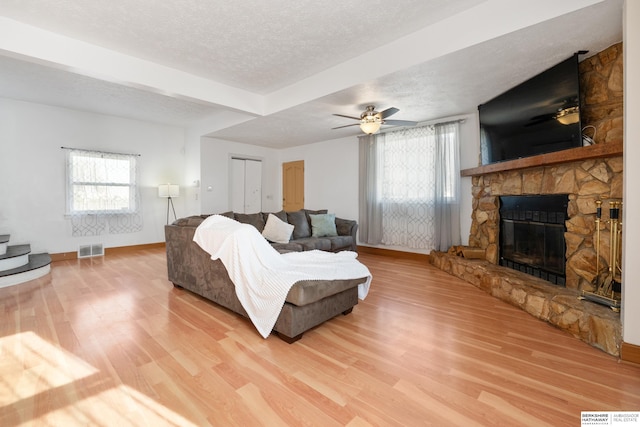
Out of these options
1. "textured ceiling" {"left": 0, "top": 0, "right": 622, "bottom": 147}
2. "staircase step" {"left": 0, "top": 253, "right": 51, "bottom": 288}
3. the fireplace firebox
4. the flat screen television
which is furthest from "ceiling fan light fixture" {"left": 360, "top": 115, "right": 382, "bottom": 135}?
"staircase step" {"left": 0, "top": 253, "right": 51, "bottom": 288}

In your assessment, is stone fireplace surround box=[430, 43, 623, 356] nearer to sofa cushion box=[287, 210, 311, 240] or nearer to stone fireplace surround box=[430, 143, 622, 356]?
stone fireplace surround box=[430, 143, 622, 356]

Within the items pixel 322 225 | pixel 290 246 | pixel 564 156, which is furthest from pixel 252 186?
pixel 564 156

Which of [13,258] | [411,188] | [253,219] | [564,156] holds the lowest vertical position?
[13,258]

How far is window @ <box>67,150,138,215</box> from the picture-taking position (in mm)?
5234

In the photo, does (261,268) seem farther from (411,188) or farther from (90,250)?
(90,250)

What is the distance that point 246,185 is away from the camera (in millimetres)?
6996

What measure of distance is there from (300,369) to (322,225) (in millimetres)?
3438

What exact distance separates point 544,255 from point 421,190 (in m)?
2.21

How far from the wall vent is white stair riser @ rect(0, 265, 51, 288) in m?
1.30

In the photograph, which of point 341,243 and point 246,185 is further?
point 246,185

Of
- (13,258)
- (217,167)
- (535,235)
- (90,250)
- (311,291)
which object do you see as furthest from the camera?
(217,167)

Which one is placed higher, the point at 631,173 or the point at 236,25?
the point at 236,25

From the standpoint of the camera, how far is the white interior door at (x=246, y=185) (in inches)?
265

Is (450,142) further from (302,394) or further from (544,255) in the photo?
(302,394)
